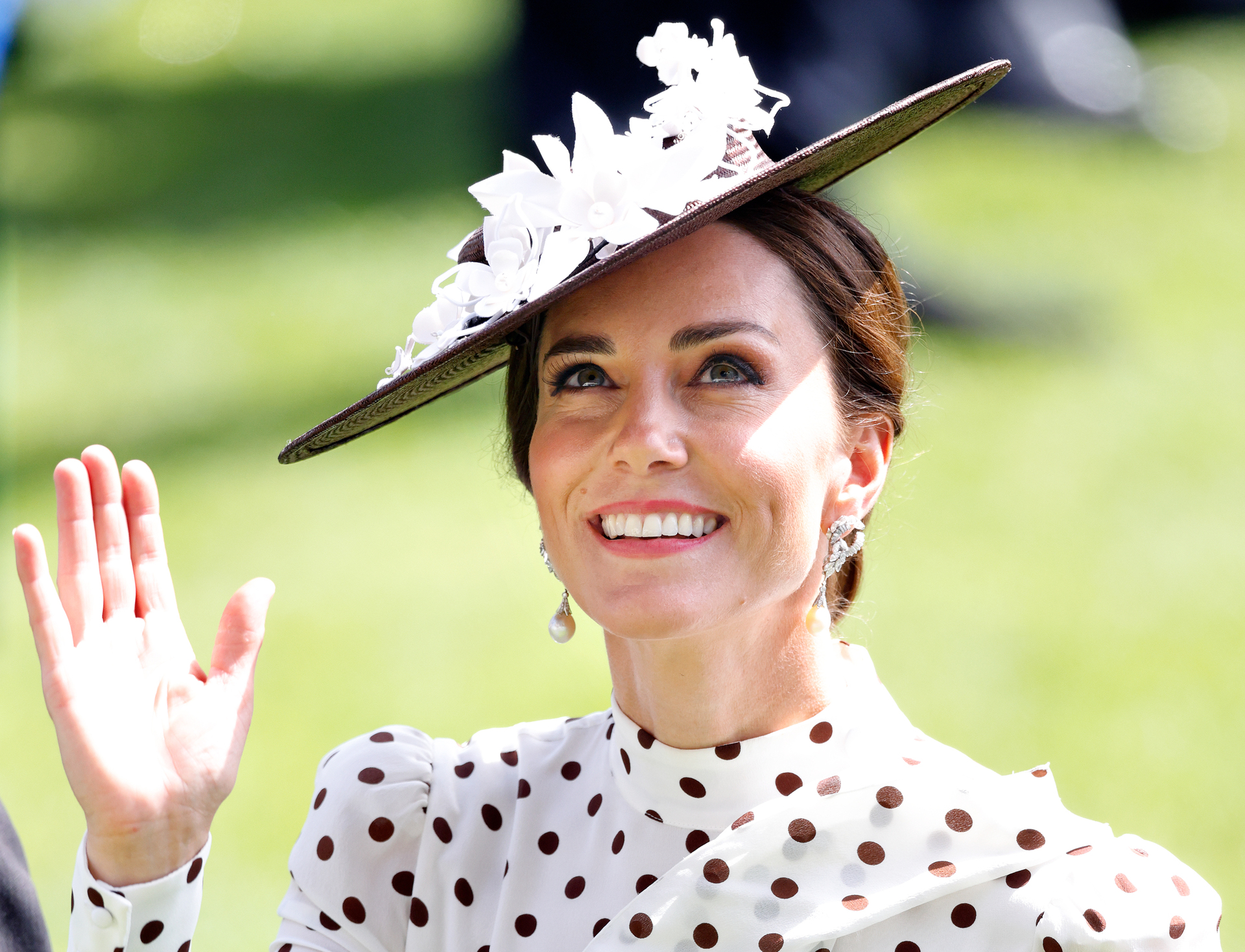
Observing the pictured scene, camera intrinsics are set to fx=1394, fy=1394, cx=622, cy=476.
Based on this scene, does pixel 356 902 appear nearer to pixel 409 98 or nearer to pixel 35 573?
pixel 35 573

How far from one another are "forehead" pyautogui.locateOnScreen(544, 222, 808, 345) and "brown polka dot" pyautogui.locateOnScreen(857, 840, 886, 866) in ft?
2.41

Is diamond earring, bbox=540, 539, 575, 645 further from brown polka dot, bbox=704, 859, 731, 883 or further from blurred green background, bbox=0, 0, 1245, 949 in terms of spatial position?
blurred green background, bbox=0, 0, 1245, 949

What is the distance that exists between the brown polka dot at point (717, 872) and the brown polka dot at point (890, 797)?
0.23 m

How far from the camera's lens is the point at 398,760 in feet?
7.26

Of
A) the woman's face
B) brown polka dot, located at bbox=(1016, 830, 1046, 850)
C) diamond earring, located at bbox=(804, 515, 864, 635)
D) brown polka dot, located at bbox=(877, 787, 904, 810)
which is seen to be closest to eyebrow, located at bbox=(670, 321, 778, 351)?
the woman's face

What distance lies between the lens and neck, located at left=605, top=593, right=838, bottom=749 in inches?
79.6

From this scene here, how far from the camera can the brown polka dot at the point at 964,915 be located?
186 centimetres

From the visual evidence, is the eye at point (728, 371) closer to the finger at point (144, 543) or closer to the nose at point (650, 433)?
the nose at point (650, 433)

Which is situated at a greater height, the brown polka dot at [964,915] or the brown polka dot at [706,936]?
the brown polka dot at [706,936]

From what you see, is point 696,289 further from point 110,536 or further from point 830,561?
point 110,536

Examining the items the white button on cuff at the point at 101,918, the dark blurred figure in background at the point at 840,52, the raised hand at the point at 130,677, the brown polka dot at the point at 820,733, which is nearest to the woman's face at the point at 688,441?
the brown polka dot at the point at 820,733

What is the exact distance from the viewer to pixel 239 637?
201cm

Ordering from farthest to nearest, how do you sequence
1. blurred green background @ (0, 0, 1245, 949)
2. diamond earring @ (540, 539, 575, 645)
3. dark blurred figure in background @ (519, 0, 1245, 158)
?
dark blurred figure in background @ (519, 0, 1245, 158)
blurred green background @ (0, 0, 1245, 949)
diamond earring @ (540, 539, 575, 645)

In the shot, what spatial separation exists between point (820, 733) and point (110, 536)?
1.07m
